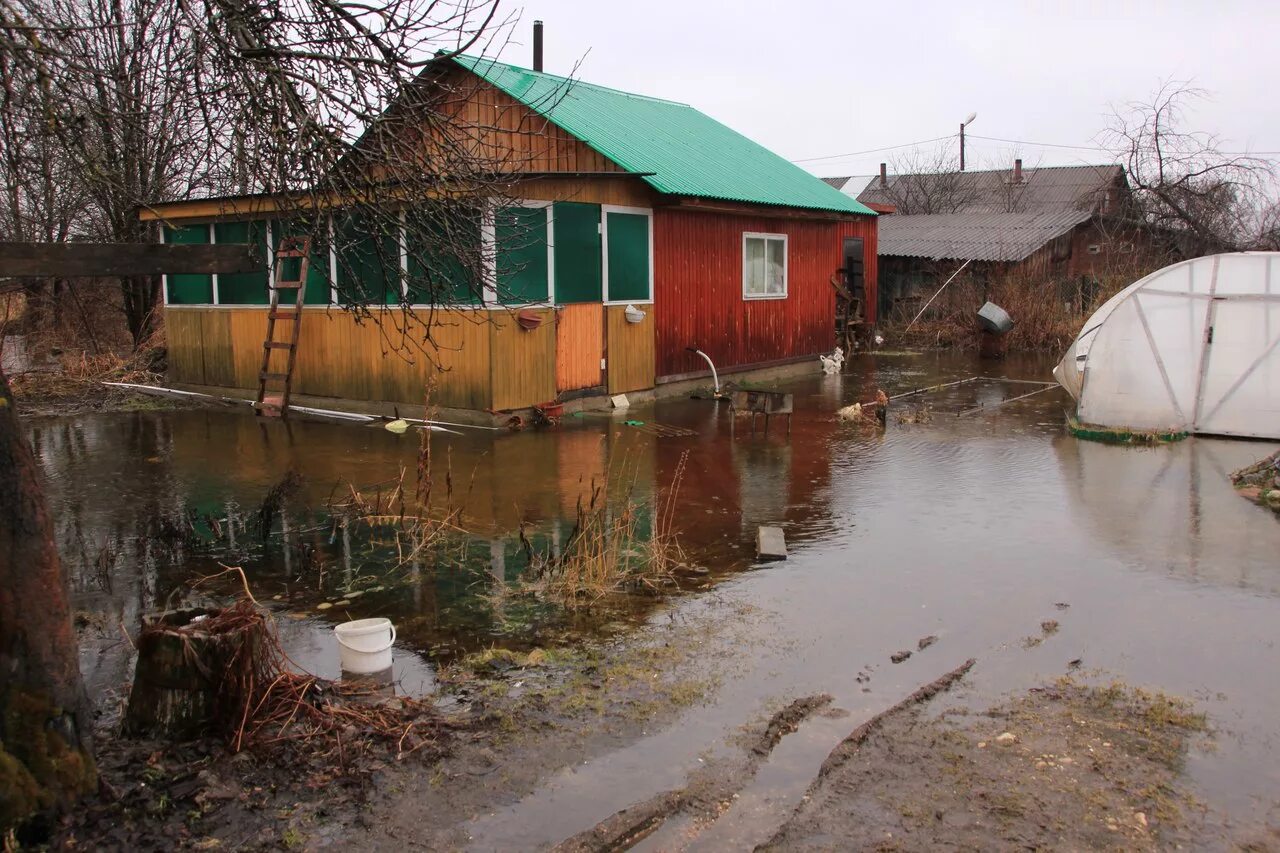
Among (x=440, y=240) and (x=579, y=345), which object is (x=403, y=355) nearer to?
(x=579, y=345)

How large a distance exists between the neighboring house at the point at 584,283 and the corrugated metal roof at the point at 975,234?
821 cm

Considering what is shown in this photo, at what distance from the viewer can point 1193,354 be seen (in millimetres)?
12109

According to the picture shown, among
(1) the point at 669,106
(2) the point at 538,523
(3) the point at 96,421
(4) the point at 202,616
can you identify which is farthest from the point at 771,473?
(1) the point at 669,106

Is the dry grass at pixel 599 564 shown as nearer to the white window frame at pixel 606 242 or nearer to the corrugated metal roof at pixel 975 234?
the white window frame at pixel 606 242

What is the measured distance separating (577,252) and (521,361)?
1748mm

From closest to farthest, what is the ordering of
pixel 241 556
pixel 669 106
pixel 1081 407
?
pixel 241 556 < pixel 1081 407 < pixel 669 106

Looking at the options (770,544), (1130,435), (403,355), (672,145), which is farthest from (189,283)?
(1130,435)

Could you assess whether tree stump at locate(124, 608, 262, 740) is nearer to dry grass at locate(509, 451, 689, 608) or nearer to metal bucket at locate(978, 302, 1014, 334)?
dry grass at locate(509, 451, 689, 608)

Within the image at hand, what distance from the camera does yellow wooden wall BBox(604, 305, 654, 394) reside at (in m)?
14.8

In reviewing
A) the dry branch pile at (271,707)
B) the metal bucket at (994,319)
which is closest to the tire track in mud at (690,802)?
the dry branch pile at (271,707)

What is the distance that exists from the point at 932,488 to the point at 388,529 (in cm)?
491

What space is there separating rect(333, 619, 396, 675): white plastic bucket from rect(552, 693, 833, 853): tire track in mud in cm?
170

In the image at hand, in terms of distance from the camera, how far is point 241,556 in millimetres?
7531

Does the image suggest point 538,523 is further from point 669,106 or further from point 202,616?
point 669,106
